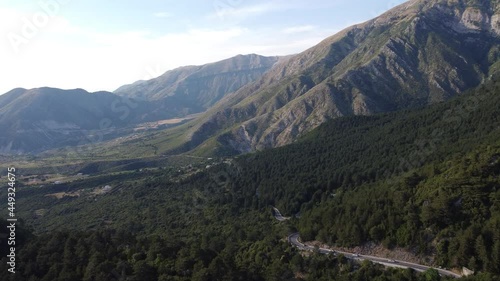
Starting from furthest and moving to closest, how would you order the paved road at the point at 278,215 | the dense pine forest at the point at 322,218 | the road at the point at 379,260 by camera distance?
the paved road at the point at 278,215 → the dense pine forest at the point at 322,218 → the road at the point at 379,260

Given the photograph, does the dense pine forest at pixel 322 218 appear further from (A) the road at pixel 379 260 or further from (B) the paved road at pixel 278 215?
(A) the road at pixel 379 260

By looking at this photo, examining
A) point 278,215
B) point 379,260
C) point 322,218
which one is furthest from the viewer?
point 278,215

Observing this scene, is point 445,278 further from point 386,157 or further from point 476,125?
point 476,125

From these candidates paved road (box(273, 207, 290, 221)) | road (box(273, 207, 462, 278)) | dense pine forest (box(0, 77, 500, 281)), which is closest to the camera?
road (box(273, 207, 462, 278))

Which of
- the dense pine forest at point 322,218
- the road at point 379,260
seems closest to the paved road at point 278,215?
the dense pine forest at point 322,218

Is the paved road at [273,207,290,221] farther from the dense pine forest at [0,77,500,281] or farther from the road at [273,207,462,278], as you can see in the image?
the road at [273,207,462,278]

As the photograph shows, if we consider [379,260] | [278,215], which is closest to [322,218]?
[379,260]

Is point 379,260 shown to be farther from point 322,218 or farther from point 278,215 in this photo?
point 278,215

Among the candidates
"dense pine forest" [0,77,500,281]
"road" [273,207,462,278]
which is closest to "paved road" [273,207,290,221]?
"dense pine forest" [0,77,500,281]
